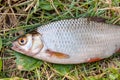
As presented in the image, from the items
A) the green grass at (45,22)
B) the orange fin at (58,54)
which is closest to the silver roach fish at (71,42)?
the orange fin at (58,54)

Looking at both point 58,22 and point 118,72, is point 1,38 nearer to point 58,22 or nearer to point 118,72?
point 58,22

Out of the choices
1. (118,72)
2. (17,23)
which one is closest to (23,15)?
(17,23)

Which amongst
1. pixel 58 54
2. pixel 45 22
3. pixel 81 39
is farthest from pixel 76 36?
pixel 45 22

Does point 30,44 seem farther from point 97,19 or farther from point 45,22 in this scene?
point 97,19

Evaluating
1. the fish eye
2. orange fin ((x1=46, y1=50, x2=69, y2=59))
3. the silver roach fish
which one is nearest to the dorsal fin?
the silver roach fish

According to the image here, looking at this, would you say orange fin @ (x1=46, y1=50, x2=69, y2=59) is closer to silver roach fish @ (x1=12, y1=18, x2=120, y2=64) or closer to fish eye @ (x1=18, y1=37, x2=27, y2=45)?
silver roach fish @ (x1=12, y1=18, x2=120, y2=64)

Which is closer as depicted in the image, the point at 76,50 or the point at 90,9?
the point at 76,50

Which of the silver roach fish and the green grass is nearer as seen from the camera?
the silver roach fish
